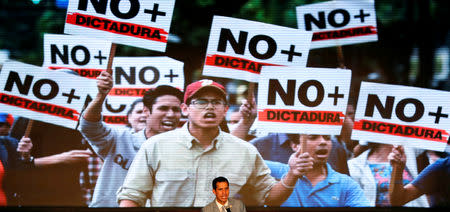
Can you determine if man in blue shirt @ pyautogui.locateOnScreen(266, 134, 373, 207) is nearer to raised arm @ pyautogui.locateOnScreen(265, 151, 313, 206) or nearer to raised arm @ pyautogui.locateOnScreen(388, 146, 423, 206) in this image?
raised arm @ pyautogui.locateOnScreen(265, 151, 313, 206)

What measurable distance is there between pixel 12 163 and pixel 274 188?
2023 mm

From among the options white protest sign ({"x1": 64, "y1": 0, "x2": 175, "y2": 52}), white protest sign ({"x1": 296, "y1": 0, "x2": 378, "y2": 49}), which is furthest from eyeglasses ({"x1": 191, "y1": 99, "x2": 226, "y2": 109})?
white protest sign ({"x1": 296, "y1": 0, "x2": 378, "y2": 49})

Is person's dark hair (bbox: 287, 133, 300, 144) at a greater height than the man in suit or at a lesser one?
greater

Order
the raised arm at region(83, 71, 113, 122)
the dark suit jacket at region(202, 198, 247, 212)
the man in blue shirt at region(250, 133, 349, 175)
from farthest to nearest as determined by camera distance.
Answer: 1. the man in blue shirt at region(250, 133, 349, 175)
2. the raised arm at region(83, 71, 113, 122)
3. the dark suit jacket at region(202, 198, 247, 212)

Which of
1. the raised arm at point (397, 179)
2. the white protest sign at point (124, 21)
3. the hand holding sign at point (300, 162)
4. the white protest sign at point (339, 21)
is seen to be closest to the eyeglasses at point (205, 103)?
the white protest sign at point (124, 21)

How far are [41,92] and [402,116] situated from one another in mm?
2783

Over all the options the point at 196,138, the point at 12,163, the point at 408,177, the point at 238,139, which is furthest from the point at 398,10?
the point at 12,163

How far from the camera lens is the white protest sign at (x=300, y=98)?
398 cm

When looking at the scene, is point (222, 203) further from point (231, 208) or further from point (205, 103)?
point (205, 103)

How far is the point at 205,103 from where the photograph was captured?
395cm

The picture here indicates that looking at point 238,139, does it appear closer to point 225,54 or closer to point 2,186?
point 225,54

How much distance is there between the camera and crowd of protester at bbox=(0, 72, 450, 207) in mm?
3926

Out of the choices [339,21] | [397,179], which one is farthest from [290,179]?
[339,21]

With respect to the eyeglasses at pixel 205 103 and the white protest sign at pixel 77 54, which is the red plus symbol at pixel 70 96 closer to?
the white protest sign at pixel 77 54
